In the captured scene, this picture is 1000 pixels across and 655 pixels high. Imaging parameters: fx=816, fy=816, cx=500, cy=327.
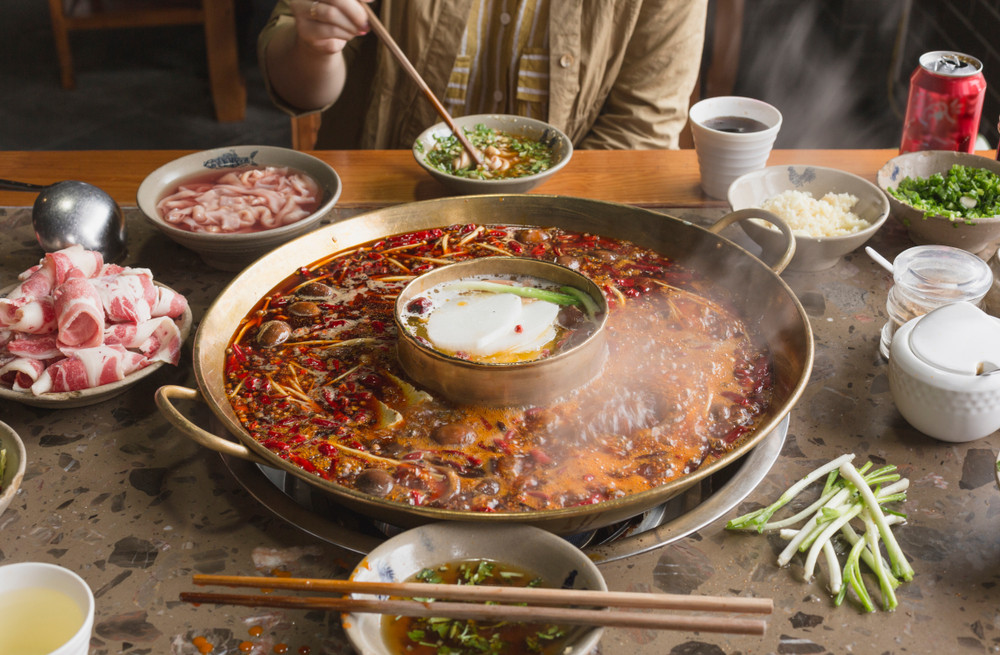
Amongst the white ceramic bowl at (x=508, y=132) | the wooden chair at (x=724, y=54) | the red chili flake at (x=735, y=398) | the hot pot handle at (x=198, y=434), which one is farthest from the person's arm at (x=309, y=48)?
the wooden chair at (x=724, y=54)

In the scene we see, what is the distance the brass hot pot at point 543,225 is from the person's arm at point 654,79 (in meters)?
1.17

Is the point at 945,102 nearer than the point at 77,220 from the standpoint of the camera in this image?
No

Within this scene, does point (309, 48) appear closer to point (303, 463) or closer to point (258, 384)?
point (258, 384)

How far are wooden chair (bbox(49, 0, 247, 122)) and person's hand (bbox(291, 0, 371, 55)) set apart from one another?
3.39 m

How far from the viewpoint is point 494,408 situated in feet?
6.18

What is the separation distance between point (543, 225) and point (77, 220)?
1423 millimetres

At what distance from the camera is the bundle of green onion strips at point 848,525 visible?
5.21ft

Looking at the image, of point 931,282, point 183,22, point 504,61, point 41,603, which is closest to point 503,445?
point 41,603

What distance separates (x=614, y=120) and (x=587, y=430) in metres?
2.14

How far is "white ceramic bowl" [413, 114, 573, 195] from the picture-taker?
2.72 meters

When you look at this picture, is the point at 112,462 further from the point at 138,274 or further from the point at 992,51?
the point at 992,51

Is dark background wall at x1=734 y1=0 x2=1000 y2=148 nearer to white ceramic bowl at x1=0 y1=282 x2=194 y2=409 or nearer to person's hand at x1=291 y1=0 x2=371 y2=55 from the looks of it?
person's hand at x1=291 y1=0 x2=371 y2=55

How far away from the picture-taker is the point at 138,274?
Answer: 2158 mm

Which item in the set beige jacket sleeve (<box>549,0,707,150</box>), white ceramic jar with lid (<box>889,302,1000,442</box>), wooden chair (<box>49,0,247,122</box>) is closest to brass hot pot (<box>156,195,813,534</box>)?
white ceramic jar with lid (<box>889,302,1000,442</box>)
